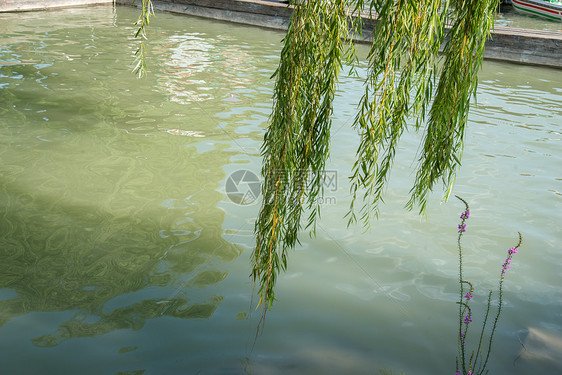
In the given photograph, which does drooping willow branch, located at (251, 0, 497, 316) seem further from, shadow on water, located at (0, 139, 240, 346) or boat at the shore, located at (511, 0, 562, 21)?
boat at the shore, located at (511, 0, 562, 21)

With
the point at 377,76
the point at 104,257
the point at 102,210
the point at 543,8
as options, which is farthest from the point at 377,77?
the point at 543,8

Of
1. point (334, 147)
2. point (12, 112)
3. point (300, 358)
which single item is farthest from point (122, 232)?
point (12, 112)

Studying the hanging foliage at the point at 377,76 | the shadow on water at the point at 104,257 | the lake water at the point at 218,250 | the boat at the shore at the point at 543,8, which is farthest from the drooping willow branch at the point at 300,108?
the boat at the shore at the point at 543,8

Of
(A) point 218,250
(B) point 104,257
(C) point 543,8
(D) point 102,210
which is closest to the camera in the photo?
(B) point 104,257

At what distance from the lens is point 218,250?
4027 mm

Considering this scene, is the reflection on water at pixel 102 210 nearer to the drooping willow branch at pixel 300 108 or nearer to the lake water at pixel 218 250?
the lake water at pixel 218 250

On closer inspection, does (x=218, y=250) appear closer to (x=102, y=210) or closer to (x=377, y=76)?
(x=102, y=210)

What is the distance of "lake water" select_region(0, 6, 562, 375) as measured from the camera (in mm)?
3027

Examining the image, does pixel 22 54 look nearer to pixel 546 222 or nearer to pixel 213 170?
pixel 213 170

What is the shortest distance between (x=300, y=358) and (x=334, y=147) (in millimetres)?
3478

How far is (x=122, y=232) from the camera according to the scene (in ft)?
13.7

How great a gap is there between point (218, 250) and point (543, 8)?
73.0ft

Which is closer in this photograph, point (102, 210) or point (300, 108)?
point (300, 108)

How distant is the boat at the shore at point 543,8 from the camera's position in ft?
70.7
